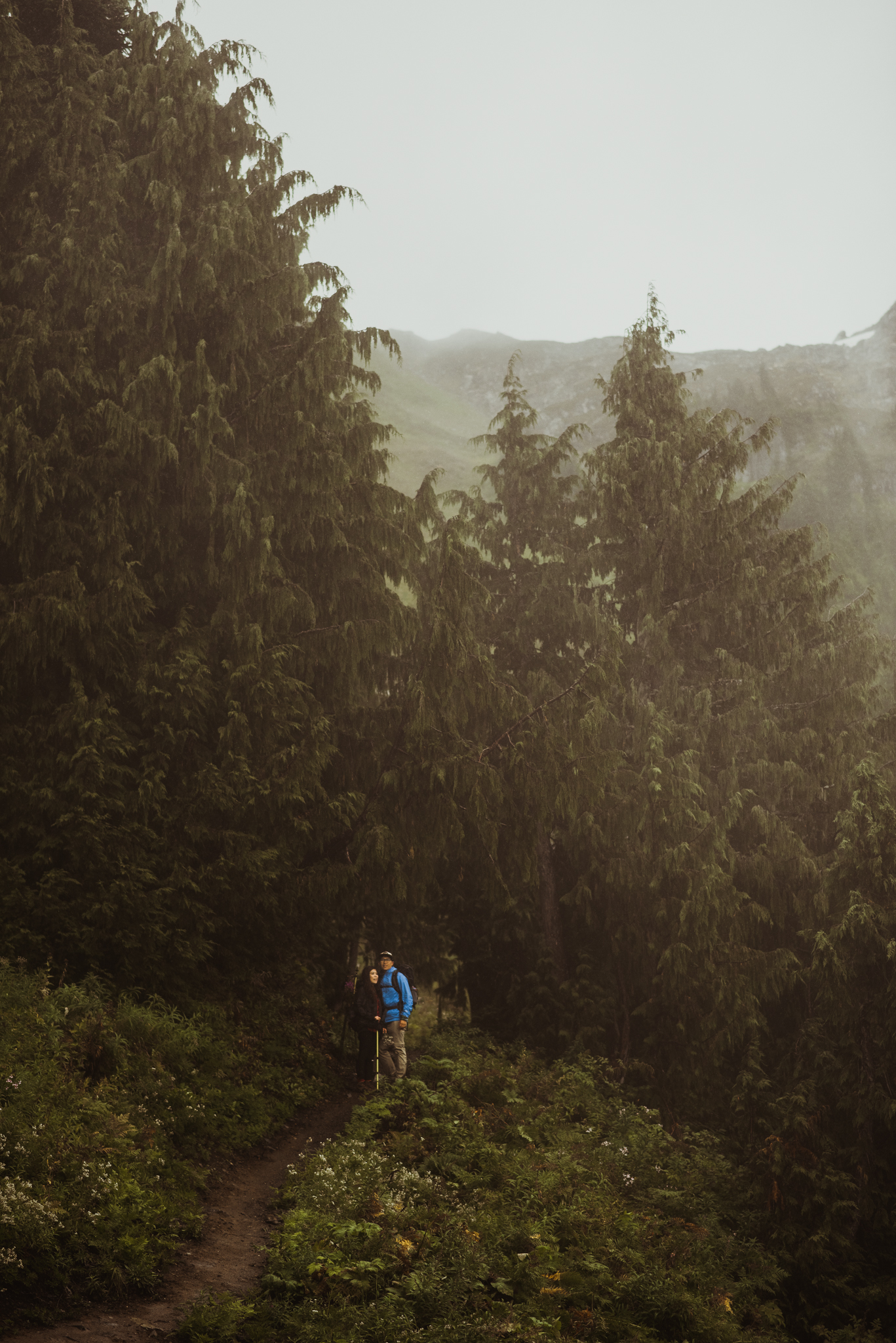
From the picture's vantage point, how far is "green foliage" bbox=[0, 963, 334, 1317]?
527 cm

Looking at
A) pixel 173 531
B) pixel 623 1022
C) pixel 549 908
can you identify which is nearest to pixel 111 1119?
pixel 173 531

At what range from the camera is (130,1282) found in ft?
17.9

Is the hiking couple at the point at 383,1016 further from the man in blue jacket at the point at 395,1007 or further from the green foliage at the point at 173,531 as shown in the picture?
the green foliage at the point at 173,531

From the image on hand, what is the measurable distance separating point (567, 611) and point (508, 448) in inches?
142

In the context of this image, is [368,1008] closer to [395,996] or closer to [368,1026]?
[368,1026]

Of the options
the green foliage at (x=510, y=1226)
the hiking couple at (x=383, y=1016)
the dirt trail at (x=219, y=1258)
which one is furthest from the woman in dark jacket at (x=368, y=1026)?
the dirt trail at (x=219, y=1258)

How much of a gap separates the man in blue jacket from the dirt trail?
1909mm

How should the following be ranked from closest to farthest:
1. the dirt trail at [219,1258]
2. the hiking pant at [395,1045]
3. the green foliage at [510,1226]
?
the dirt trail at [219,1258] → the green foliage at [510,1226] → the hiking pant at [395,1045]

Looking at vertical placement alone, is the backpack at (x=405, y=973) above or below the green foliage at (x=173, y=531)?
below

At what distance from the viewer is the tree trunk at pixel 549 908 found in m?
14.6

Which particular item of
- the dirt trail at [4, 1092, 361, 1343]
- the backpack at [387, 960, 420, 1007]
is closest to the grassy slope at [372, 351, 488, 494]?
the backpack at [387, 960, 420, 1007]

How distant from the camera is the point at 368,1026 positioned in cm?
1184

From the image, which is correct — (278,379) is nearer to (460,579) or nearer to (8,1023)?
(460,579)

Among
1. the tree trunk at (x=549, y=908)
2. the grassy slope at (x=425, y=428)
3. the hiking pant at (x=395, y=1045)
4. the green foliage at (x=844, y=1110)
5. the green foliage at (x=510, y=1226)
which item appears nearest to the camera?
the green foliage at (x=510, y=1226)
